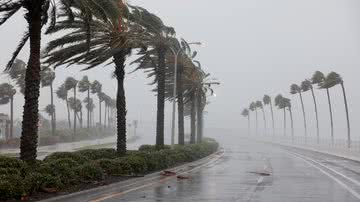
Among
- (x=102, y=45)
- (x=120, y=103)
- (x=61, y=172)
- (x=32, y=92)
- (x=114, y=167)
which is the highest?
(x=102, y=45)

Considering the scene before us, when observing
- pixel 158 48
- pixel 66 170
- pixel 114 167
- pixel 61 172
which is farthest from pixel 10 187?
pixel 158 48

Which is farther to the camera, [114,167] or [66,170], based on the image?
[114,167]

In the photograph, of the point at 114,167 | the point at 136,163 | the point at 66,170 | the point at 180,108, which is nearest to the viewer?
the point at 66,170

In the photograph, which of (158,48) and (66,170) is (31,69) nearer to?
(66,170)

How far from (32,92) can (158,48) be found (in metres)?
17.6

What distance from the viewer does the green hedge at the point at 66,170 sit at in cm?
1441

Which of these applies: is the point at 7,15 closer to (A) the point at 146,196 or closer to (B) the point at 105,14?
→ (B) the point at 105,14

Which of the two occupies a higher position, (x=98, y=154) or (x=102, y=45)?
(x=102, y=45)

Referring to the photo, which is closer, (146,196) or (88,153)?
(146,196)

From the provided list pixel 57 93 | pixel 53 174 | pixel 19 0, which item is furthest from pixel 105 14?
pixel 57 93

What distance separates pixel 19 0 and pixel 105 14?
2.79m

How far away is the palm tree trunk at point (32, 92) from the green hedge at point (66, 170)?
2.05 feet

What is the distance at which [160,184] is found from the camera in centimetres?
2192

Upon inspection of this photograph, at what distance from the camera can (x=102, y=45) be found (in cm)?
2800
